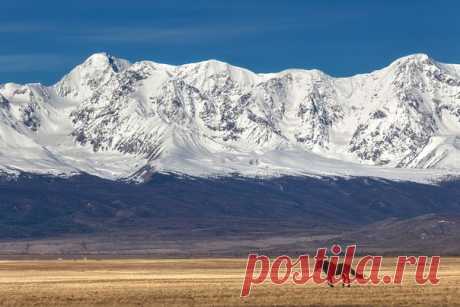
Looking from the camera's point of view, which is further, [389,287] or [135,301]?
[389,287]

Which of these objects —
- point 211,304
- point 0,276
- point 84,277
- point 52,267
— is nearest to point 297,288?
point 211,304

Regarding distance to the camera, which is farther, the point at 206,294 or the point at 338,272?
the point at 338,272

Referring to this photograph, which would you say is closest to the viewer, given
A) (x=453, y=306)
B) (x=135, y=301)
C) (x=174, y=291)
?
(x=453, y=306)

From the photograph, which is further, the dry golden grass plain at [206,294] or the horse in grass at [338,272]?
the horse in grass at [338,272]

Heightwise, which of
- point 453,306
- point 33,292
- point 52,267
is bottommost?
point 52,267

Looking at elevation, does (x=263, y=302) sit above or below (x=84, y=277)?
above

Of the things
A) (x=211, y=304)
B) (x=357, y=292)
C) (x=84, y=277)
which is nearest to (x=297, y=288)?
(x=357, y=292)

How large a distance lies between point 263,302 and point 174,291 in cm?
1205

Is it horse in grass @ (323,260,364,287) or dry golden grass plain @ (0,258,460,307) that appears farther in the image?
horse in grass @ (323,260,364,287)

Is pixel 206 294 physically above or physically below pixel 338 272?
below

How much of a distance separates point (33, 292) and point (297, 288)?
20751mm

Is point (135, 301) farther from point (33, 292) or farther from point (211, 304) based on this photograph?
point (33, 292)

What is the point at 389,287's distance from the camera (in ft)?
343

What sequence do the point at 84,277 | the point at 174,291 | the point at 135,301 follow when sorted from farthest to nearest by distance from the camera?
the point at 84,277 → the point at 174,291 → the point at 135,301
